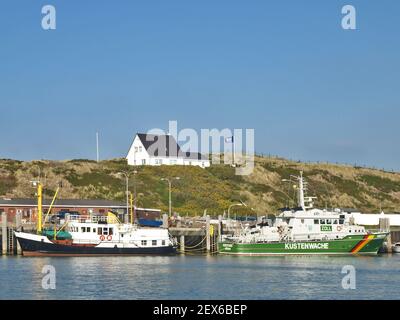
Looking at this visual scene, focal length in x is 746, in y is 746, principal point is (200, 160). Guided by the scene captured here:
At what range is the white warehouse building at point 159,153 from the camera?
143 meters

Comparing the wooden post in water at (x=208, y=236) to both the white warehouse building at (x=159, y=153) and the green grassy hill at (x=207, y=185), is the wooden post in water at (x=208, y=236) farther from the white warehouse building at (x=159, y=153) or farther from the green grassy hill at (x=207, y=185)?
the white warehouse building at (x=159, y=153)

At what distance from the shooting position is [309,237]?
80.6m

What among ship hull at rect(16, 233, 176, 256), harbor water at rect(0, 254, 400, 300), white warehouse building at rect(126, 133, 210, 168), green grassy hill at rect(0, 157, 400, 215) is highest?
white warehouse building at rect(126, 133, 210, 168)

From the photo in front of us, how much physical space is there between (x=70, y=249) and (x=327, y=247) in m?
27.1

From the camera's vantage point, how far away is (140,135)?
467 feet

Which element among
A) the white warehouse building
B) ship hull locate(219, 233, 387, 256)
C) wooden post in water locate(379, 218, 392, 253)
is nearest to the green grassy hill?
the white warehouse building

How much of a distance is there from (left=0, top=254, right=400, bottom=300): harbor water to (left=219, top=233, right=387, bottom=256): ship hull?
419 cm

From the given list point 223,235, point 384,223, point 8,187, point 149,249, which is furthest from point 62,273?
point 8,187

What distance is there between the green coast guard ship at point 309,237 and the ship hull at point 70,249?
796 cm

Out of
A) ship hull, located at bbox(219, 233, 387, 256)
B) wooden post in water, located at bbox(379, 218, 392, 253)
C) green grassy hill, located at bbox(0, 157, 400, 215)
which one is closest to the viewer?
ship hull, located at bbox(219, 233, 387, 256)

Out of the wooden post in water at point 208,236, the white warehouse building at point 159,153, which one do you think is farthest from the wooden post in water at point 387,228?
the white warehouse building at point 159,153

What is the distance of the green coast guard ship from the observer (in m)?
79.9

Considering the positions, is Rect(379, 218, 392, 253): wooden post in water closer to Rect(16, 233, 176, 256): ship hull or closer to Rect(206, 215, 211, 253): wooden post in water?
Rect(206, 215, 211, 253): wooden post in water
